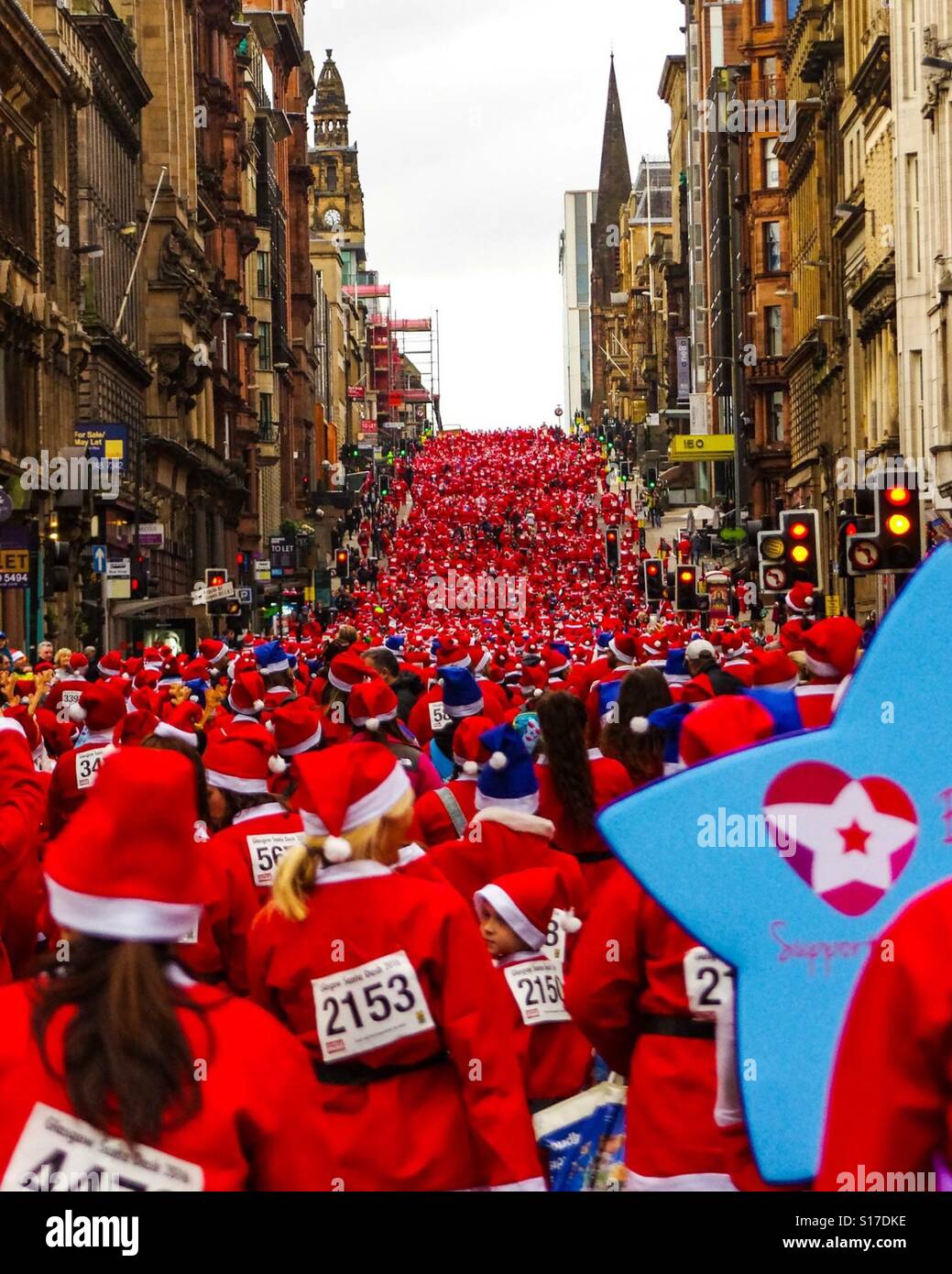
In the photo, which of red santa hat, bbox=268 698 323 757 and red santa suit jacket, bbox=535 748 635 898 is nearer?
red santa suit jacket, bbox=535 748 635 898

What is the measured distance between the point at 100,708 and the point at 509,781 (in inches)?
212

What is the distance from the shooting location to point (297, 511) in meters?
115

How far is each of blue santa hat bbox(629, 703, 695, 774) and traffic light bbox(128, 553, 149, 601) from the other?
3855 centimetres

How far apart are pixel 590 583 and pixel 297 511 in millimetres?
35691

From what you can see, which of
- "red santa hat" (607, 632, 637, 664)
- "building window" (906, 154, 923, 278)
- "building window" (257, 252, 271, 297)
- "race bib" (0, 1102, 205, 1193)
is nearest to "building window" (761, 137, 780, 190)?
"building window" (257, 252, 271, 297)

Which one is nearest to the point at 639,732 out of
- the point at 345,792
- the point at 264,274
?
the point at 345,792

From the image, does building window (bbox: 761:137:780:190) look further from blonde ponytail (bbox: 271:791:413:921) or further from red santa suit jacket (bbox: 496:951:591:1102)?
blonde ponytail (bbox: 271:791:413:921)

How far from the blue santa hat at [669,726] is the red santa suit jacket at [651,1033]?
1.51 metres

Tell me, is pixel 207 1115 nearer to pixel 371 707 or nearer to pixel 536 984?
pixel 536 984

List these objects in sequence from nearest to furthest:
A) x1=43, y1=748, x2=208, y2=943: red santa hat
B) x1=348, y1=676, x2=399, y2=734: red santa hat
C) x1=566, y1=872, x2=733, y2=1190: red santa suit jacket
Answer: x1=43, y1=748, x2=208, y2=943: red santa hat
x1=566, y1=872, x2=733, y2=1190: red santa suit jacket
x1=348, y1=676, x2=399, y2=734: red santa hat

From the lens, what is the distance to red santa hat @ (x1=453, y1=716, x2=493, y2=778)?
8758mm

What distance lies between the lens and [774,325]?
283 ft

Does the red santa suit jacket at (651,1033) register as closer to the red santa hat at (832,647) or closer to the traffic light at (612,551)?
the red santa hat at (832,647)

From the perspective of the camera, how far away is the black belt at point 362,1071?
5477mm
